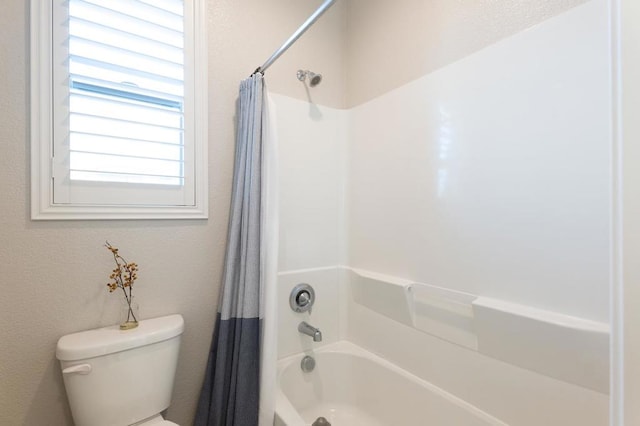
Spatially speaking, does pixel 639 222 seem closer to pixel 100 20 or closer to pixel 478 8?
pixel 478 8

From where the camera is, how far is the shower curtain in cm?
123

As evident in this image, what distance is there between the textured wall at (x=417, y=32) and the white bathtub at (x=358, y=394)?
1.51m

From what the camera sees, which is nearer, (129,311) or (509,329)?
(509,329)

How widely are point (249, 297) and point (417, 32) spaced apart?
1506 mm

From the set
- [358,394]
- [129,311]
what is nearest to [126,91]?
[129,311]

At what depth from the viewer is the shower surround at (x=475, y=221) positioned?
94cm

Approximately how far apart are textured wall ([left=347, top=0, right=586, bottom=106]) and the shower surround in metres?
0.05

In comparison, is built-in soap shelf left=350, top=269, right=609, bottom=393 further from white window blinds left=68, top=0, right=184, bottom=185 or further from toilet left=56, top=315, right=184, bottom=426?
white window blinds left=68, top=0, right=184, bottom=185

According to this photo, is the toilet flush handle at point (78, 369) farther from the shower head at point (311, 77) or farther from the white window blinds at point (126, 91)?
the shower head at point (311, 77)

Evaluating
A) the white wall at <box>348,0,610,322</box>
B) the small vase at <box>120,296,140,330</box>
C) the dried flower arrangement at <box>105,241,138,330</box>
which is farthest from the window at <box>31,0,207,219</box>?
the white wall at <box>348,0,610,322</box>

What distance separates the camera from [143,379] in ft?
3.62

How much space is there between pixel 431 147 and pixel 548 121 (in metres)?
0.45

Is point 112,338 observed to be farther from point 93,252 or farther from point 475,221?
point 475,221

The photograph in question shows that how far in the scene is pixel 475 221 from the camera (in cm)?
122
